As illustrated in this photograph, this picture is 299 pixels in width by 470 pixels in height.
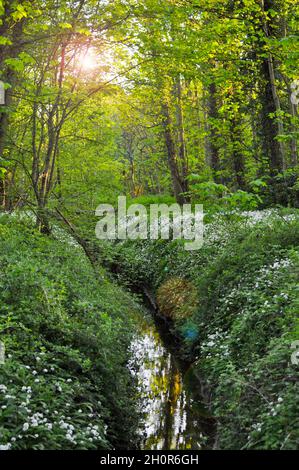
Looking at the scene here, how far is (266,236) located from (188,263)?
3676 mm

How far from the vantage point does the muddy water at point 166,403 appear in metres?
6.85

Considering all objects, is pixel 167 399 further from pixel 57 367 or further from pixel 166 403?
pixel 57 367

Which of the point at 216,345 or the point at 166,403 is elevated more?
the point at 216,345

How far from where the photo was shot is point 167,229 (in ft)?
59.0

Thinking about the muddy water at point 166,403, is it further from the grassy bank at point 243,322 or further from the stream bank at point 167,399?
the grassy bank at point 243,322

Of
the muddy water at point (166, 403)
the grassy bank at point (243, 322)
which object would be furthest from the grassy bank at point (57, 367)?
the grassy bank at point (243, 322)

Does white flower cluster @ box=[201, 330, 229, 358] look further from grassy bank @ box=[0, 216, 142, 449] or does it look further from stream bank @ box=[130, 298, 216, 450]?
grassy bank @ box=[0, 216, 142, 449]

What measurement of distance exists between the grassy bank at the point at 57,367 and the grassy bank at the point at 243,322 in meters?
1.55

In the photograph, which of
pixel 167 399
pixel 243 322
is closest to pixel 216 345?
pixel 243 322

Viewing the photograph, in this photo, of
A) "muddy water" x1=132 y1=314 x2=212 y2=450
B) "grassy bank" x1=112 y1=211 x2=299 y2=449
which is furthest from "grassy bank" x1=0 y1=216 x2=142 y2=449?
"grassy bank" x1=112 y1=211 x2=299 y2=449

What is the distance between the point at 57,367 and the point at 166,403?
2.88m

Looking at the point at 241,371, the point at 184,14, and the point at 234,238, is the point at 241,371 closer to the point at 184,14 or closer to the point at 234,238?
the point at 234,238

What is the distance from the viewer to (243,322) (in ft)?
25.4

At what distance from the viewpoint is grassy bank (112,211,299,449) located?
5449 millimetres
